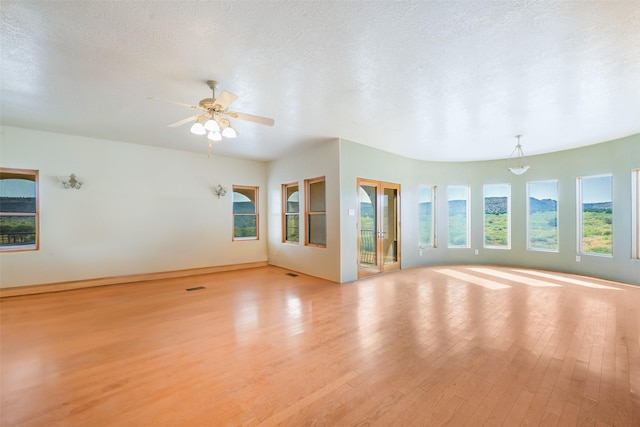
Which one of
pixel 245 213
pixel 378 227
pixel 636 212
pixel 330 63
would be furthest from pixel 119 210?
pixel 636 212

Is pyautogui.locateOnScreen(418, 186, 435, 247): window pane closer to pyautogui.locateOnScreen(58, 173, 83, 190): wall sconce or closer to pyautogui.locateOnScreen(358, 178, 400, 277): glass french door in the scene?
pyautogui.locateOnScreen(358, 178, 400, 277): glass french door

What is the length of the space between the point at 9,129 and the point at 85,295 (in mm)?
3084

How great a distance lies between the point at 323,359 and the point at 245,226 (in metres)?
5.10

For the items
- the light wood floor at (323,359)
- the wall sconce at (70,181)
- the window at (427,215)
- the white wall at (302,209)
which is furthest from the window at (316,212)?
the wall sconce at (70,181)

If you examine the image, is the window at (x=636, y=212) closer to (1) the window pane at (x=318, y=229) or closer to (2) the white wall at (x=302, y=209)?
(2) the white wall at (x=302, y=209)

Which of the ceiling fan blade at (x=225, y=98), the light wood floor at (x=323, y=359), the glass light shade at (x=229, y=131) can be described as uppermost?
the ceiling fan blade at (x=225, y=98)

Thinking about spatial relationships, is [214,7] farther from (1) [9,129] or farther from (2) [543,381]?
(1) [9,129]

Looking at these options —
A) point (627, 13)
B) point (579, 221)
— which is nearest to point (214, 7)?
point (627, 13)

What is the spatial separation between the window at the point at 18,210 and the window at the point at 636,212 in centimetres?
1104

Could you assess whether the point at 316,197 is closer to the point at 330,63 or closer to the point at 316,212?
the point at 316,212

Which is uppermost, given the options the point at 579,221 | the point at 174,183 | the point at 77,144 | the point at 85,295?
the point at 77,144

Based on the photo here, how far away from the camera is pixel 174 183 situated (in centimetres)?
586

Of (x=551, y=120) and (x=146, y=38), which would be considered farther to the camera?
(x=551, y=120)

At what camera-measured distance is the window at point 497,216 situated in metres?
6.84
